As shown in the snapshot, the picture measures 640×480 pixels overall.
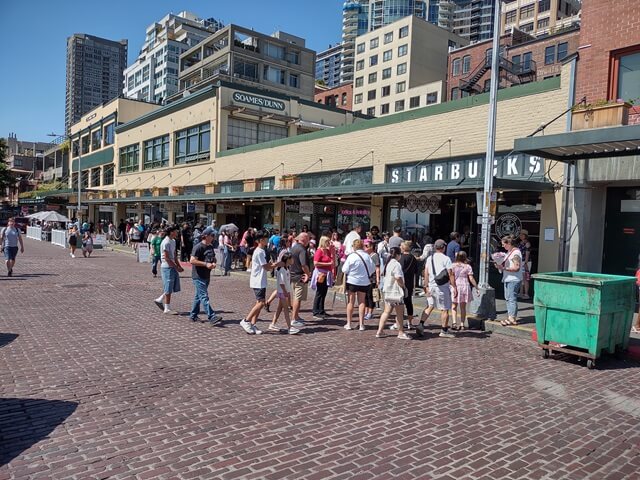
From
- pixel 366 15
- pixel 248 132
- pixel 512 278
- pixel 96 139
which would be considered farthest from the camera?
pixel 366 15

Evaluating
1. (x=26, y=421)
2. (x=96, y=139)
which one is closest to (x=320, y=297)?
(x=26, y=421)

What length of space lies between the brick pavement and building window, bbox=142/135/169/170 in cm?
2899

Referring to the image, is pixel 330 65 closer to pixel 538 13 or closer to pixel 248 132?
pixel 538 13

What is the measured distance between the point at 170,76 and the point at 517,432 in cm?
12303

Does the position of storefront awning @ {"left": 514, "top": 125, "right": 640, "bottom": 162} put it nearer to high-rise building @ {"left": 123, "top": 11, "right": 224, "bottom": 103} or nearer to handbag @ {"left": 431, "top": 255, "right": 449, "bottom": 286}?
handbag @ {"left": 431, "top": 255, "right": 449, "bottom": 286}

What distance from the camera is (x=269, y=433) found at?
4344 millimetres

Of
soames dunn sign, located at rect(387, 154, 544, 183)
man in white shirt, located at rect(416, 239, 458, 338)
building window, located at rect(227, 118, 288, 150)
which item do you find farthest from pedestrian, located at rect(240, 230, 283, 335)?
building window, located at rect(227, 118, 288, 150)

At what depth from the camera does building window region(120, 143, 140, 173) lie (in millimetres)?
40938

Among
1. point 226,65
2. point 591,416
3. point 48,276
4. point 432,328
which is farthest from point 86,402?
point 226,65

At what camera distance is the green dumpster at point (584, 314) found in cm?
682

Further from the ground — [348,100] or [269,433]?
[348,100]

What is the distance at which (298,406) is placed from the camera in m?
5.02

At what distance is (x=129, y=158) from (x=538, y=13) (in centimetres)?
7192

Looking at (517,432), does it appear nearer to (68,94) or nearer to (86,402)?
(86,402)
